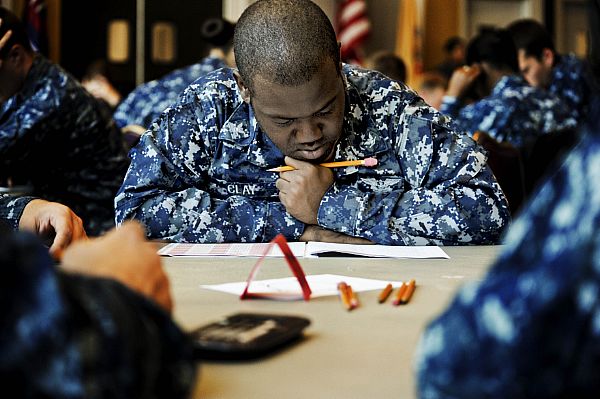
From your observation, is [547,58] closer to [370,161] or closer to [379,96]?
[379,96]

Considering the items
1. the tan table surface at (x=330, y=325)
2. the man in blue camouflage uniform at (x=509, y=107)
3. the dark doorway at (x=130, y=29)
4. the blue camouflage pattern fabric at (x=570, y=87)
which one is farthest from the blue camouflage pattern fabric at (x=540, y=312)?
the dark doorway at (x=130, y=29)

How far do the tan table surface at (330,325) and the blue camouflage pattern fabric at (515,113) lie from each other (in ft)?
8.93

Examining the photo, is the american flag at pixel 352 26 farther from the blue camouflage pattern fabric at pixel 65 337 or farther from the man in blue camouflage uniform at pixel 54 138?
the blue camouflage pattern fabric at pixel 65 337

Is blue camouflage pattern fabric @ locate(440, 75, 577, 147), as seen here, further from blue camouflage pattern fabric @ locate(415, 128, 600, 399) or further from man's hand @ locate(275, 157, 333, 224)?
blue camouflage pattern fabric @ locate(415, 128, 600, 399)

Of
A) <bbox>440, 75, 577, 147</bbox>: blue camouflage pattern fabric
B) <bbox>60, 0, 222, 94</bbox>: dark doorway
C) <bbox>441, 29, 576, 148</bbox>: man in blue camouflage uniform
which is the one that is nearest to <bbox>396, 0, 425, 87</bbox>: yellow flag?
<bbox>60, 0, 222, 94</bbox>: dark doorway

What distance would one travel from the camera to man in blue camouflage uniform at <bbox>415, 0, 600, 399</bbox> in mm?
545

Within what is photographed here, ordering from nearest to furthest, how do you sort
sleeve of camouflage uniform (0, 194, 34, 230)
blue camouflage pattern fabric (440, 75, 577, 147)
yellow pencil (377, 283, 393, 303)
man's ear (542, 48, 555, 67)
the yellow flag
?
yellow pencil (377, 283, 393, 303) → sleeve of camouflage uniform (0, 194, 34, 230) → blue camouflage pattern fabric (440, 75, 577, 147) → man's ear (542, 48, 555, 67) → the yellow flag

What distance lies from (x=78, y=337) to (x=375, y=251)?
122 centimetres

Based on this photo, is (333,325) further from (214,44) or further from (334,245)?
(214,44)

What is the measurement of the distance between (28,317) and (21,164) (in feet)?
9.11

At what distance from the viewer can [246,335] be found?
917 millimetres

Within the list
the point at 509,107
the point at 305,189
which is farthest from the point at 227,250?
the point at 509,107

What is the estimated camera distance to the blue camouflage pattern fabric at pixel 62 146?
3195 millimetres

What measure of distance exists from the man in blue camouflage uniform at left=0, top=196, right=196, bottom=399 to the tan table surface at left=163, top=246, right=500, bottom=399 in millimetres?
115
